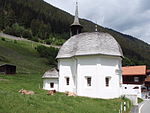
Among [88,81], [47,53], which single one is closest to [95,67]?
[88,81]

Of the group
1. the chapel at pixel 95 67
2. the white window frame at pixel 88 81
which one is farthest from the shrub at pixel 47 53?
the white window frame at pixel 88 81

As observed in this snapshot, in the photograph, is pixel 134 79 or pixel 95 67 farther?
pixel 134 79

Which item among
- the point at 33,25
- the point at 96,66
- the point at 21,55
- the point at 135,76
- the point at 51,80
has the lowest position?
the point at 51,80

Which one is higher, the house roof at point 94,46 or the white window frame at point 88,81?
the house roof at point 94,46

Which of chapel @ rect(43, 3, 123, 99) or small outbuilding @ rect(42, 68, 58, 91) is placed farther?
small outbuilding @ rect(42, 68, 58, 91)

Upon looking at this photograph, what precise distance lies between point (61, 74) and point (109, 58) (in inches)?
323

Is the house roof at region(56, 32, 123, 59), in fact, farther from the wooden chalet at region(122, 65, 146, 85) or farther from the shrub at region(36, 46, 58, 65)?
the shrub at region(36, 46, 58, 65)

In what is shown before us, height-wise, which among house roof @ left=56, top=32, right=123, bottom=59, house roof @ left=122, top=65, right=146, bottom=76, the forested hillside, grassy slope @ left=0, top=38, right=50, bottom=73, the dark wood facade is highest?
the forested hillside

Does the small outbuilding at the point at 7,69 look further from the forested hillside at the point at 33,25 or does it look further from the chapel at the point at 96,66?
the forested hillside at the point at 33,25

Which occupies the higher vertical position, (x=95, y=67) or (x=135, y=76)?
(x=95, y=67)

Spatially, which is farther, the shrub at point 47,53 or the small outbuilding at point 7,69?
the shrub at point 47,53

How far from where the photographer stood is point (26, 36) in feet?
436

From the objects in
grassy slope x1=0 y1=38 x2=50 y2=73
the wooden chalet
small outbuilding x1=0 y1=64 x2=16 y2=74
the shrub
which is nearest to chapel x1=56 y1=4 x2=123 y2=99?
the wooden chalet

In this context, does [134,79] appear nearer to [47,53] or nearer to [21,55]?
[47,53]
